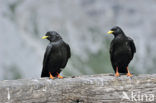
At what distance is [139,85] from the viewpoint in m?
8.27

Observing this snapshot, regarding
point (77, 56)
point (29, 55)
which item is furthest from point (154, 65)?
point (29, 55)

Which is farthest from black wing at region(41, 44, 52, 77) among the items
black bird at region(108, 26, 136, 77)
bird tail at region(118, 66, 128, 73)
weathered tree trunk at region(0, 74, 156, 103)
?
bird tail at region(118, 66, 128, 73)

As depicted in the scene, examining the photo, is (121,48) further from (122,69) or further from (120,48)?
(122,69)

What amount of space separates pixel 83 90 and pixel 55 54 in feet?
5.92

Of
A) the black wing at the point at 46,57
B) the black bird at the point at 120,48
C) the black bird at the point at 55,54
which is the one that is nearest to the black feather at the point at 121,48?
the black bird at the point at 120,48

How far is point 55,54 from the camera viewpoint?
9.38m

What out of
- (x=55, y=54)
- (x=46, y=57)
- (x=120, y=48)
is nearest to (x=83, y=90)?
(x=55, y=54)

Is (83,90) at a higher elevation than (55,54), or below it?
below

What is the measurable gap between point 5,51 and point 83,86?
173882mm

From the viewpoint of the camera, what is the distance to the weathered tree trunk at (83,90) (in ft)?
24.0

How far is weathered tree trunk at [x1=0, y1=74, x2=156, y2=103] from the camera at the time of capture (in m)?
7.32

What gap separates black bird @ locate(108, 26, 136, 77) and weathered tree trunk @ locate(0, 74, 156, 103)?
140 centimetres

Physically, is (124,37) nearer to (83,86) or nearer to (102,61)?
(83,86)

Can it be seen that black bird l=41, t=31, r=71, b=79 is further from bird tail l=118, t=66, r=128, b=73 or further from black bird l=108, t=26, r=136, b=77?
bird tail l=118, t=66, r=128, b=73
